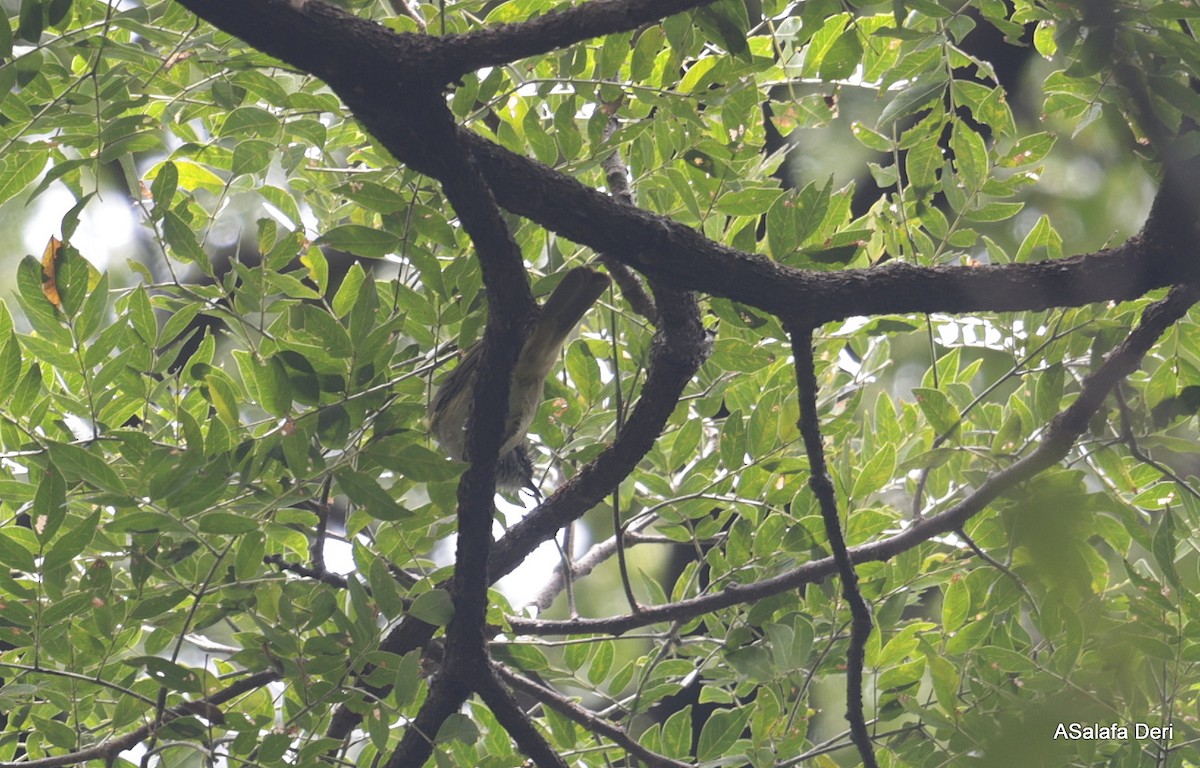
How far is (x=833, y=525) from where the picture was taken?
2.33m

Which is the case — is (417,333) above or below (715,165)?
below

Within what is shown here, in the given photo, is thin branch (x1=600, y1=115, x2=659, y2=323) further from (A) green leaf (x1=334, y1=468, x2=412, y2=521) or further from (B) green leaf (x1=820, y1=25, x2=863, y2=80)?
(A) green leaf (x1=334, y1=468, x2=412, y2=521)

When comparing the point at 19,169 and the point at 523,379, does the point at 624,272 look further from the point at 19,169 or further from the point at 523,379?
the point at 19,169

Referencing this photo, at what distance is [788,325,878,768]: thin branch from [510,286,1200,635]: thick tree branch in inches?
4.8

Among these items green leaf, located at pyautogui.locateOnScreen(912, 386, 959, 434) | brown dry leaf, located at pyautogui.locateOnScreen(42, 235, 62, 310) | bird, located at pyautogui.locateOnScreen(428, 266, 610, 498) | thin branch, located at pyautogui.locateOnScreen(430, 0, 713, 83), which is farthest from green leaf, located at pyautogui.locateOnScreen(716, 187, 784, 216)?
brown dry leaf, located at pyautogui.locateOnScreen(42, 235, 62, 310)

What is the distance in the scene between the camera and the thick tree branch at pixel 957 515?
2164mm

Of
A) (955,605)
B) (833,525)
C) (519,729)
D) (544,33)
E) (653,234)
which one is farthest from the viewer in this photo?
(955,605)

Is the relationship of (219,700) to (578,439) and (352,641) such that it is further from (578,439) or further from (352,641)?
Result: (578,439)

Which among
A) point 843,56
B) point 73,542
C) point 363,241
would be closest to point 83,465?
point 73,542

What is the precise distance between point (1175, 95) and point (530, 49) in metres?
1.12

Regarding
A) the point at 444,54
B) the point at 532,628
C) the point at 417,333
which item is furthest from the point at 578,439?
the point at 444,54

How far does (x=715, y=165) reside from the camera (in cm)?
246

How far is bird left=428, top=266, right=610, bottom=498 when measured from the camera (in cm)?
241

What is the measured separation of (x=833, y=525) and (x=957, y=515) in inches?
12.6
